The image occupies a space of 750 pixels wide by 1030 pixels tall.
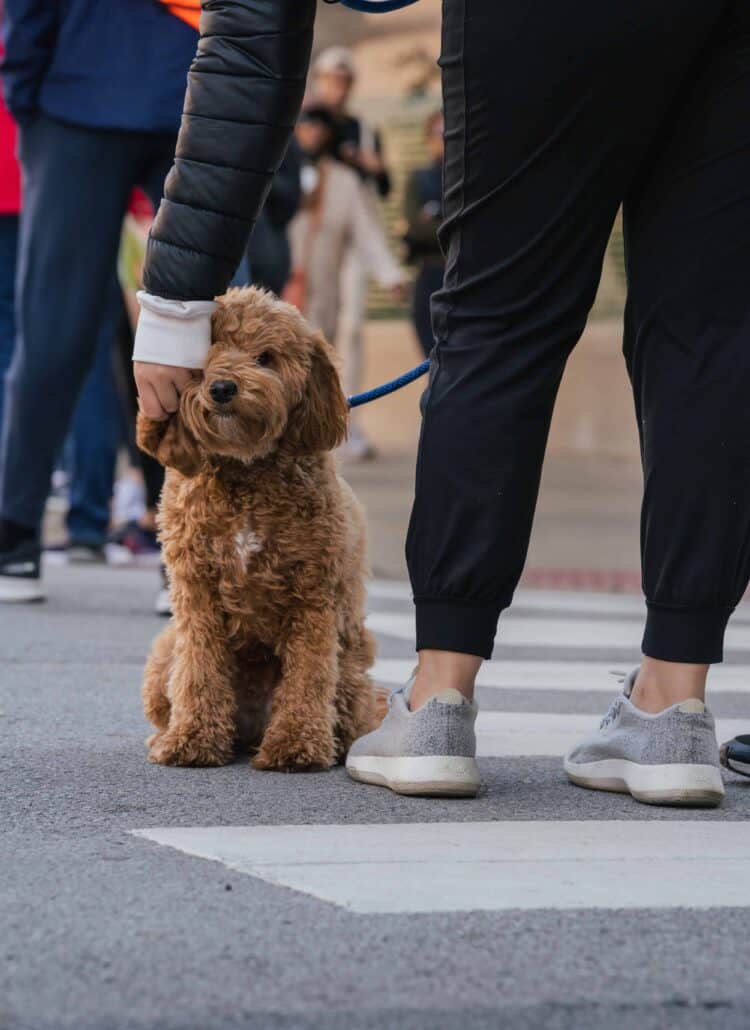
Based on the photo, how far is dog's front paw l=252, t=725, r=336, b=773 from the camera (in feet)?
11.6

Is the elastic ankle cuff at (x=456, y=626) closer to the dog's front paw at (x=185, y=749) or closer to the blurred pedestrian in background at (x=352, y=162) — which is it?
the dog's front paw at (x=185, y=749)

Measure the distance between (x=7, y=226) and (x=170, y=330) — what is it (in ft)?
16.6

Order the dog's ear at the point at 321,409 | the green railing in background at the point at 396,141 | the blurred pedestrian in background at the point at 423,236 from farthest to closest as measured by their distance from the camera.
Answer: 1. the green railing in background at the point at 396,141
2. the blurred pedestrian in background at the point at 423,236
3. the dog's ear at the point at 321,409

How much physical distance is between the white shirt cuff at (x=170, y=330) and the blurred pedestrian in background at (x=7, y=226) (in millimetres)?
4572

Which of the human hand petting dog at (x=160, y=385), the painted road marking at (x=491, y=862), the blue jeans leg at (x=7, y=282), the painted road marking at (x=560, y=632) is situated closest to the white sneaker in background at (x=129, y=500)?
the blue jeans leg at (x=7, y=282)

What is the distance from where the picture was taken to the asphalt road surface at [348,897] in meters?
2.10

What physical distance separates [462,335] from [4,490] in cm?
307

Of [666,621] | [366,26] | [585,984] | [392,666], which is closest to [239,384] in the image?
[666,621]

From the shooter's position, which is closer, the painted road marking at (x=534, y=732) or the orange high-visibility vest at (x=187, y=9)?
the painted road marking at (x=534, y=732)

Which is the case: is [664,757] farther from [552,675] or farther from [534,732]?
[552,675]

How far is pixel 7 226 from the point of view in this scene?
27.0ft

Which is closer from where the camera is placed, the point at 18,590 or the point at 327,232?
the point at 18,590

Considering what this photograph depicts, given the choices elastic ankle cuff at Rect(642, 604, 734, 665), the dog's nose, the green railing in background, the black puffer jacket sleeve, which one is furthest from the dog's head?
the green railing in background

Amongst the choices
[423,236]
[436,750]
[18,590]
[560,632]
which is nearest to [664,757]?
[436,750]
